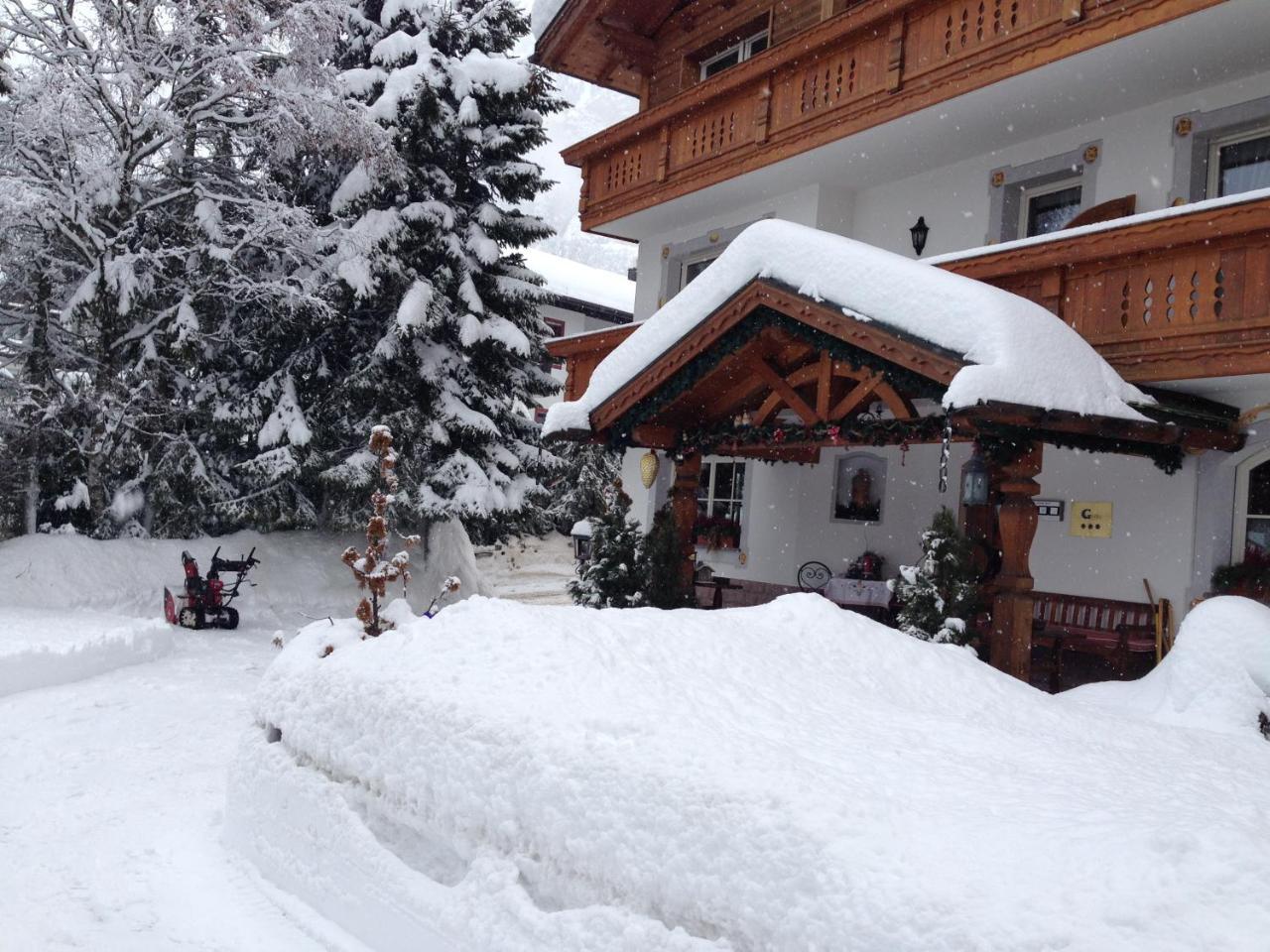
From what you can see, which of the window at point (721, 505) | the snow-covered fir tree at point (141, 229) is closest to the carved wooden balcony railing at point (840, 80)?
the window at point (721, 505)

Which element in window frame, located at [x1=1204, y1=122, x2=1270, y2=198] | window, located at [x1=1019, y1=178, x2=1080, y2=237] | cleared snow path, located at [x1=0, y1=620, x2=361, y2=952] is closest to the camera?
cleared snow path, located at [x1=0, y1=620, x2=361, y2=952]

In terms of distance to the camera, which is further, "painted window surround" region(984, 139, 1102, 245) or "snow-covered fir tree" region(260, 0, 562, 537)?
"snow-covered fir tree" region(260, 0, 562, 537)

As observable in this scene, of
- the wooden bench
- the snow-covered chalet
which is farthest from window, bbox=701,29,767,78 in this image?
the wooden bench

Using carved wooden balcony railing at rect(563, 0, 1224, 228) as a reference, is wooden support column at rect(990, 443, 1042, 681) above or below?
below

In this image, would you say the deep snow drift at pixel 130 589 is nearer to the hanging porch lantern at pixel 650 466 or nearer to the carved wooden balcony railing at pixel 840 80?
the hanging porch lantern at pixel 650 466

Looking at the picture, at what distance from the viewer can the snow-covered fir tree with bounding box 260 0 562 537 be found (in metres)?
15.5

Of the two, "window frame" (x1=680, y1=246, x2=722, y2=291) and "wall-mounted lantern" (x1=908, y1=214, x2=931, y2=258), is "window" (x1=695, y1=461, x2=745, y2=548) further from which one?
"wall-mounted lantern" (x1=908, y1=214, x2=931, y2=258)

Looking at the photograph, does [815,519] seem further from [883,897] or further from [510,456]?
[883,897]

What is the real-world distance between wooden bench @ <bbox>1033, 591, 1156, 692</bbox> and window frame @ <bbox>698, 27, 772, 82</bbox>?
872cm

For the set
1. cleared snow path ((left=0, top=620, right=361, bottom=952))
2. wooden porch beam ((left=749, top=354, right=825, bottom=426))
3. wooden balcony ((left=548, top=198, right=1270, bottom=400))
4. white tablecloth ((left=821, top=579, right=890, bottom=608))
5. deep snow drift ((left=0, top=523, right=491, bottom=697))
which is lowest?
cleared snow path ((left=0, top=620, right=361, bottom=952))

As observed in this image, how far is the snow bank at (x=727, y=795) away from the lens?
105 inches

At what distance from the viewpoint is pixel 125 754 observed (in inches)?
284

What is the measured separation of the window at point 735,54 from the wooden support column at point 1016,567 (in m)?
9.20

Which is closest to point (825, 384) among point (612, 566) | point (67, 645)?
point (612, 566)
